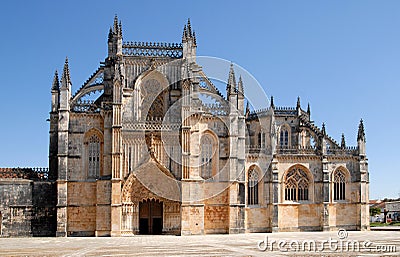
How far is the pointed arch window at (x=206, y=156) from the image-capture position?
4944 centimetres

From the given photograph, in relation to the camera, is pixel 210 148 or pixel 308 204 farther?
pixel 308 204

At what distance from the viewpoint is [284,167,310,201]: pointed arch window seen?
178ft

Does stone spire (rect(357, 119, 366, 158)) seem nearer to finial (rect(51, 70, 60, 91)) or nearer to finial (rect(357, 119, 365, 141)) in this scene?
finial (rect(357, 119, 365, 141))

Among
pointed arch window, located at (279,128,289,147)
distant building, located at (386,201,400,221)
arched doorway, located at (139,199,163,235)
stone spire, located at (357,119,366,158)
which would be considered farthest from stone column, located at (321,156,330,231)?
distant building, located at (386,201,400,221)

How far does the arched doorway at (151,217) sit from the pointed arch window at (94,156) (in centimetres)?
495

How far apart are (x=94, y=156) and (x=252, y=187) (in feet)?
50.3

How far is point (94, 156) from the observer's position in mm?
47844

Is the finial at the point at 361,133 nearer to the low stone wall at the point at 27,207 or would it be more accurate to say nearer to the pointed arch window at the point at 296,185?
the pointed arch window at the point at 296,185

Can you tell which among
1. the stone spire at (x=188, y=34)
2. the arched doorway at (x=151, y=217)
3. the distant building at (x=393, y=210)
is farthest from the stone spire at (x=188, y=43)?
the distant building at (x=393, y=210)

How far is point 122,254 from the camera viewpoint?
92.9 ft

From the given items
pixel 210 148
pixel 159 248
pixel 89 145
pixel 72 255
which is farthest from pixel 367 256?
pixel 89 145

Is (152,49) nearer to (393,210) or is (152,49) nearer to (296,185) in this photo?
(296,185)

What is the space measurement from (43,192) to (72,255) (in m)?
19.6

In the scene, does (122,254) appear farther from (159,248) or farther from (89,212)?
(89,212)
